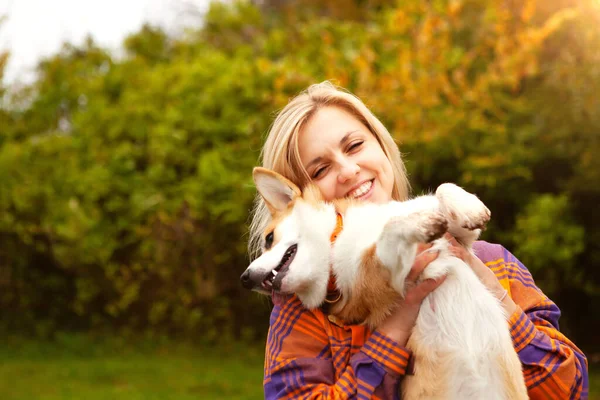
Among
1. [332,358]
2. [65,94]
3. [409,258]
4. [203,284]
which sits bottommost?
[203,284]

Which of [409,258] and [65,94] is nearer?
[409,258]

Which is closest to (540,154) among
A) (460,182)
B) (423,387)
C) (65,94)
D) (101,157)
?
(460,182)

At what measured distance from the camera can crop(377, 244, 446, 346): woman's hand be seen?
2635 millimetres

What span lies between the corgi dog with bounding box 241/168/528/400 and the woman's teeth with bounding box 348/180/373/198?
0.33 ft

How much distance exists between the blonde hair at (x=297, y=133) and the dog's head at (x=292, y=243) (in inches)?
6.4

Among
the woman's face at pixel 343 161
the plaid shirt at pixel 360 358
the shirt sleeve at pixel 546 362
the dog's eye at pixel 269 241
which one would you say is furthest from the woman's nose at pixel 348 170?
the shirt sleeve at pixel 546 362

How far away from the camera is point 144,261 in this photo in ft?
24.5

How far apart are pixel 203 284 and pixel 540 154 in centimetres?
366

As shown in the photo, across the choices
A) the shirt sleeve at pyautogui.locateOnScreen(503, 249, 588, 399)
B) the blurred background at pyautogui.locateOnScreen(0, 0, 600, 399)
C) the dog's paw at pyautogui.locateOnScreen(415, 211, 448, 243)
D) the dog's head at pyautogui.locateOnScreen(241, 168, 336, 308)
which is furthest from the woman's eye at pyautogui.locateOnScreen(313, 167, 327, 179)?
the blurred background at pyautogui.locateOnScreen(0, 0, 600, 399)

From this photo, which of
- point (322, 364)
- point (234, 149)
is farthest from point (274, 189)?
point (234, 149)

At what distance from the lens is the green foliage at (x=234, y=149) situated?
19.3 feet

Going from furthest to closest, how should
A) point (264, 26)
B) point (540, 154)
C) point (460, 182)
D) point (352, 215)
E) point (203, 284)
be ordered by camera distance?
1. point (264, 26)
2. point (203, 284)
3. point (460, 182)
4. point (540, 154)
5. point (352, 215)

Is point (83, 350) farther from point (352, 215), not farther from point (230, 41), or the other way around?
point (352, 215)

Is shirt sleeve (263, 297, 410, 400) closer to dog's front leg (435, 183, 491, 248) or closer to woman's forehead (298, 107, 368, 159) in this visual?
dog's front leg (435, 183, 491, 248)
